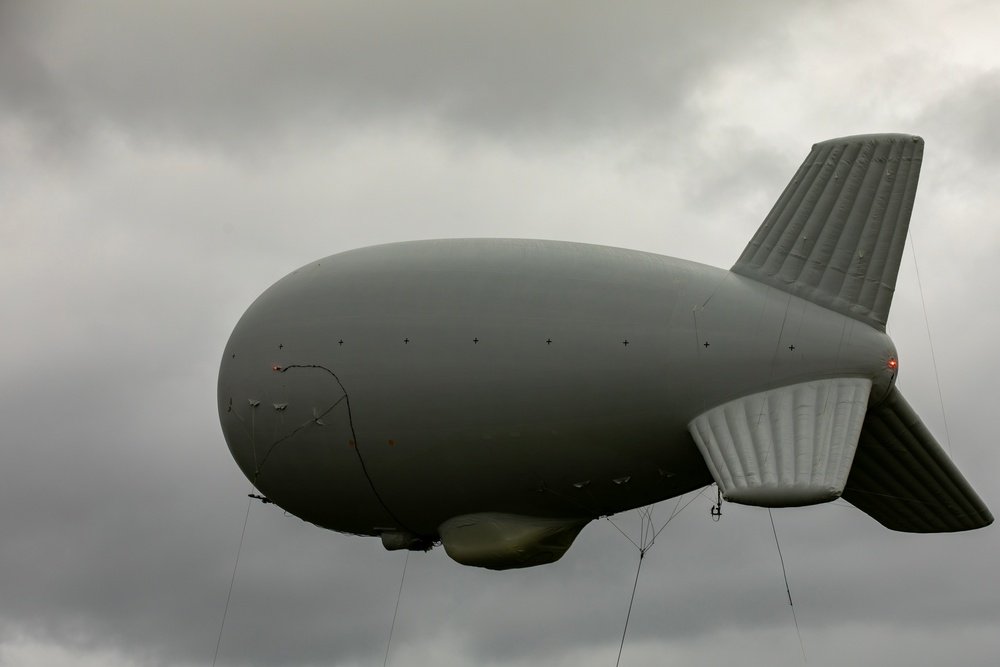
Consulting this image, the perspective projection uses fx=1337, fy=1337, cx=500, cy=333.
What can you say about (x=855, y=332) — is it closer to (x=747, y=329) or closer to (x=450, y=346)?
(x=747, y=329)

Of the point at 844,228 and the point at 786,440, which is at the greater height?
the point at 844,228

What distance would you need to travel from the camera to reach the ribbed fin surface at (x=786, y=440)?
2383 centimetres

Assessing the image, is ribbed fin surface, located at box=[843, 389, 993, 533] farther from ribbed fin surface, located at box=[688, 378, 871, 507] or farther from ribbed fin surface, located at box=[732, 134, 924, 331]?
ribbed fin surface, located at box=[732, 134, 924, 331]

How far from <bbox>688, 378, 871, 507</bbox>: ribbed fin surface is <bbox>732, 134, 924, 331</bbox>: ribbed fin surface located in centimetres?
207

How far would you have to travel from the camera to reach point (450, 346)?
27.0 m

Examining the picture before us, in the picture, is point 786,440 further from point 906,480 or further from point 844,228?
point 906,480

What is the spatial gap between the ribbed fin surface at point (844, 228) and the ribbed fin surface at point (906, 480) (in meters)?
2.19

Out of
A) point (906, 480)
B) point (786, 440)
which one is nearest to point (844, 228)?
point (786, 440)

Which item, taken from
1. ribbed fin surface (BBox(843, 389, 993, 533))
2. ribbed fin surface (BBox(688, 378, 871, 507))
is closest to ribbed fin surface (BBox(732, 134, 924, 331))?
ribbed fin surface (BBox(688, 378, 871, 507))

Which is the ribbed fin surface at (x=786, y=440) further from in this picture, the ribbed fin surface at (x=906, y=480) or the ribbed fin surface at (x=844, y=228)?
the ribbed fin surface at (x=844, y=228)

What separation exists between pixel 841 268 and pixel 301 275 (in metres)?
11.8

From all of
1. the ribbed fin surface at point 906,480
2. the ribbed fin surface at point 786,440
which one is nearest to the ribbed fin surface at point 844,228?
the ribbed fin surface at point 786,440

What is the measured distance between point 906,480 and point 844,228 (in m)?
5.79

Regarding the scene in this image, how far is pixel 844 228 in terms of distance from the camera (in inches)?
1073
